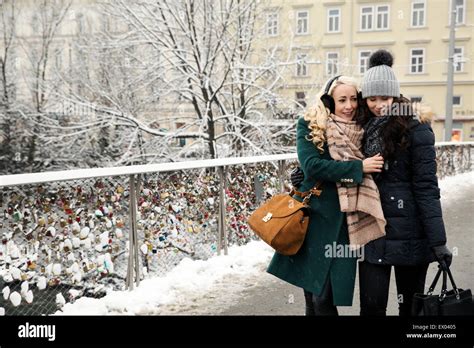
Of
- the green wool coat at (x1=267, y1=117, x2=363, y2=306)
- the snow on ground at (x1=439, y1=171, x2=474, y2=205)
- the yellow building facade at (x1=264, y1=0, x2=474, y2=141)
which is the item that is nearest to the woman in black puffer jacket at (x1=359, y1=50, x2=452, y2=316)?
the green wool coat at (x1=267, y1=117, x2=363, y2=306)

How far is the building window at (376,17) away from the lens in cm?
1338

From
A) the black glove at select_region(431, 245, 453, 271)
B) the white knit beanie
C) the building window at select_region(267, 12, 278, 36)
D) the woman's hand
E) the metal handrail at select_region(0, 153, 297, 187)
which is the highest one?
the building window at select_region(267, 12, 278, 36)

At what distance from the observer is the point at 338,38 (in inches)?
590

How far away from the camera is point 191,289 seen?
16.0 feet

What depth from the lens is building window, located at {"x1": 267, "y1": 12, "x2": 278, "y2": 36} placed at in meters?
13.5

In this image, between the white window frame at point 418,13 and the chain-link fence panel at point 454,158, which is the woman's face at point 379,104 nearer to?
the white window frame at point 418,13

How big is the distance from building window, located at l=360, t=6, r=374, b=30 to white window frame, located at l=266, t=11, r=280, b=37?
2.35 meters

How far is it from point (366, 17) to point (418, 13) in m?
1.36

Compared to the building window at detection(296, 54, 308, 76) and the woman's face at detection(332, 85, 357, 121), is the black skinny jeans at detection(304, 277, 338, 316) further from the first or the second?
the building window at detection(296, 54, 308, 76)

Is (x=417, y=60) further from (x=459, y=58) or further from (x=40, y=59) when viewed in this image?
(x=40, y=59)

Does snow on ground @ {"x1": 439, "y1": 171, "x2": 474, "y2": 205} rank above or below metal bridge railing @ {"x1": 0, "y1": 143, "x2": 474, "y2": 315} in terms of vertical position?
below

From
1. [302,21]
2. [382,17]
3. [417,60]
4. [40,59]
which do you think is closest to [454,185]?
[417,60]

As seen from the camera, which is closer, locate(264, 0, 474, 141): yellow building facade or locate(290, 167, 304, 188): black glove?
locate(290, 167, 304, 188): black glove

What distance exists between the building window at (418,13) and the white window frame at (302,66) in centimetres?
294
